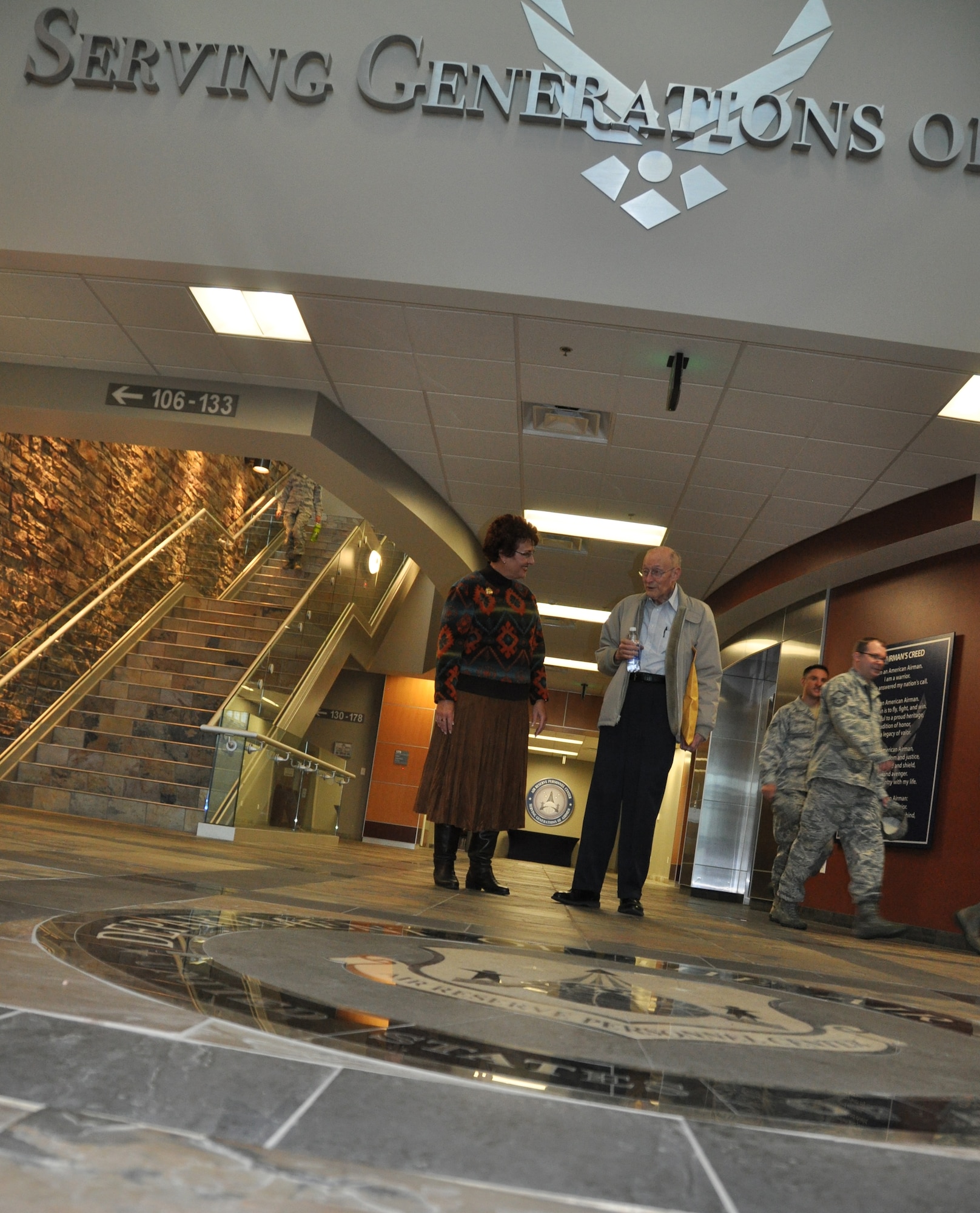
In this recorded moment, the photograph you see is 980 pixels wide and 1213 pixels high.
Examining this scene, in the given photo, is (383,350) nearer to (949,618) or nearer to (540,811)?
(949,618)

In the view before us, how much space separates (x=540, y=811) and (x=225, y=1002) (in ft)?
84.9

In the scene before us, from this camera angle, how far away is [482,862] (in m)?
4.39

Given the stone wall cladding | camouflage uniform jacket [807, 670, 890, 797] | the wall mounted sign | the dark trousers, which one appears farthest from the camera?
the stone wall cladding

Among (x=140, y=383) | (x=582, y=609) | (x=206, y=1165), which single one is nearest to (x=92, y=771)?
(x=140, y=383)

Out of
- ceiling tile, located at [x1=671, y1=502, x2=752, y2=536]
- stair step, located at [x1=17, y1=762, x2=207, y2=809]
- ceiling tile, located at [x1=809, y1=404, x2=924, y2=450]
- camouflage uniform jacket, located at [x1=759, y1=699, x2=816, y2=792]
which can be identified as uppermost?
ceiling tile, located at [x1=809, y1=404, x2=924, y2=450]

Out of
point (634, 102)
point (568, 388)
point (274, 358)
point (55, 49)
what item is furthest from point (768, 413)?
point (55, 49)

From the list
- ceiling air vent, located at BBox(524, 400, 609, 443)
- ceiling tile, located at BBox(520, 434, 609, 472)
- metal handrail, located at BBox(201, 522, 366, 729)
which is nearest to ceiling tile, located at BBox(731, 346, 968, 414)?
ceiling air vent, located at BBox(524, 400, 609, 443)

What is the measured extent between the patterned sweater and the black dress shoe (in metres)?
0.86

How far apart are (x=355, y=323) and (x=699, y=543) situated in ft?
14.6

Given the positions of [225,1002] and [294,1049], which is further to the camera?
[225,1002]

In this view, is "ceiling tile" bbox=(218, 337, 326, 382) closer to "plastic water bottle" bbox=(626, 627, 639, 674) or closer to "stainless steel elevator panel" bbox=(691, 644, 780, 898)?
"plastic water bottle" bbox=(626, 627, 639, 674)

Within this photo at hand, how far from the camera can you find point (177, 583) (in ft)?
39.2

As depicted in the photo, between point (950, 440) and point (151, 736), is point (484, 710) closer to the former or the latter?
point (950, 440)

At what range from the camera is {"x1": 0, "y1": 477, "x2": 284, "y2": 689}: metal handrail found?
8.65 metres
